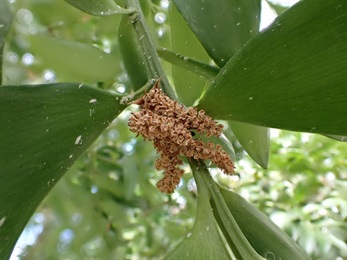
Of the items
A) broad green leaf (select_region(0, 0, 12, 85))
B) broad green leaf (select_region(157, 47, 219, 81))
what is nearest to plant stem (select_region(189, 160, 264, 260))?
broad green leaf (select_region(157, 47, 219, 81))

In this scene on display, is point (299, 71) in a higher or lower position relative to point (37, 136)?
higher

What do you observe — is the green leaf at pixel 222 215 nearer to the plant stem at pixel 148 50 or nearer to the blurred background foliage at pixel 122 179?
the plant stem at pixel 148 50

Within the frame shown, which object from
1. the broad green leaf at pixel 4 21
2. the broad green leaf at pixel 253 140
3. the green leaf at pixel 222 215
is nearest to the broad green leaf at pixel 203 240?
the green leaf at pixel 222 215

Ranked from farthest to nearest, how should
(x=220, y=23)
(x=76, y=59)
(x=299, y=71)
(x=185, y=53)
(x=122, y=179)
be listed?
(x=122, y=179), (x=76, y=59), (x=185, y=53), (x=220, y=23), (x=299, y=71)

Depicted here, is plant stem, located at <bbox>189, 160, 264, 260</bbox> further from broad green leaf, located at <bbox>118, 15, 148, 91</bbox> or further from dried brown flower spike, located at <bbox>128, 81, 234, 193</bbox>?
broad green leaf, located at <bbox>118, 15, 148, 91</bbox>

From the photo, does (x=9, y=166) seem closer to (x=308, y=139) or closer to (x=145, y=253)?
(x=308, y=139)

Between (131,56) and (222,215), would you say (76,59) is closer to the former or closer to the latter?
(131,56)

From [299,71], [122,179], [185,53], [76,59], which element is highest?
[299,71]

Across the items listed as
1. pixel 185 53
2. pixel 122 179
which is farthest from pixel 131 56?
pixel 122 179

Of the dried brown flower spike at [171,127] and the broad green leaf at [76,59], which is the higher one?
the dried brown flower spike at [171,127]
